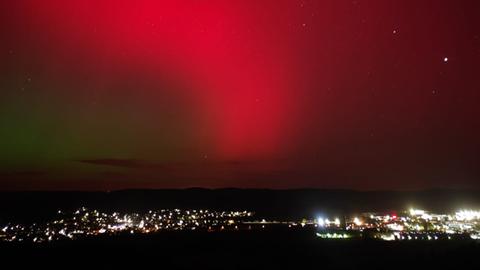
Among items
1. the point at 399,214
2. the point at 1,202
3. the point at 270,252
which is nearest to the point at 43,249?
the point at 270,252

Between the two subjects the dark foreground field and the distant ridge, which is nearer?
the dark foreground field

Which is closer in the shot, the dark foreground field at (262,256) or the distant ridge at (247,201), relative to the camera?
the dark foreground field at (262,256)

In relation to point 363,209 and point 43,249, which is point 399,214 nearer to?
point 363,209

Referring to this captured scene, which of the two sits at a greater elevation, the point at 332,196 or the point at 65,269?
the point at 332,196

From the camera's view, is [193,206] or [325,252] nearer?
[325,252]

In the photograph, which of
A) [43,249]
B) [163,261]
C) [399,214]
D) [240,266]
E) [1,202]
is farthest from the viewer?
[1,202]

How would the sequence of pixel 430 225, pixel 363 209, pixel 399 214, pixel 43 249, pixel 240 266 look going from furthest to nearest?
pixel 363 209, pixel 399 214, pixel 430 225, pixel 43 249, pixel 240 266

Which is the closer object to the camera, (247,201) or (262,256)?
(262,256)
